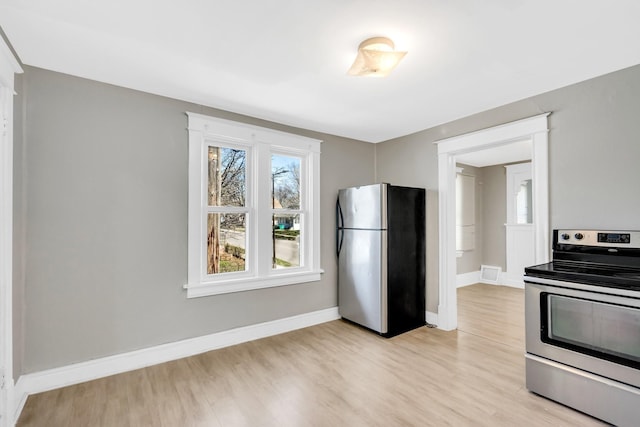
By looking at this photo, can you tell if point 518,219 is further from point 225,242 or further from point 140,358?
point 140,358

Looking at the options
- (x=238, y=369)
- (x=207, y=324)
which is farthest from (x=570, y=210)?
(x=207, y=324)

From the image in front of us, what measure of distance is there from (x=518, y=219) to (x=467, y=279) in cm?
147

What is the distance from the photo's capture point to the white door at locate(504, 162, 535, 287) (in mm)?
5543

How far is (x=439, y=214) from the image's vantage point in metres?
3.58

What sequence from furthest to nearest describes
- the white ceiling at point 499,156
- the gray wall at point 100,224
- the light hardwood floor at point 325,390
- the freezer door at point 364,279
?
the white ceiling at point 499,156, the freezer door at point 364,279, the gray wall at point 100,224, the light hardwood floor at point 325,390

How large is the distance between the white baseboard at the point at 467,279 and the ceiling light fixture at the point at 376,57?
4870 mm

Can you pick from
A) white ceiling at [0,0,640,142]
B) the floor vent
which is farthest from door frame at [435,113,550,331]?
the floor vent

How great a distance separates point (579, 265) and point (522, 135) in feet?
4.06

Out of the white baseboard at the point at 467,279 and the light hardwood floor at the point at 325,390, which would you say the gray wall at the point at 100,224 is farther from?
the white baseboard at the point at 467,279

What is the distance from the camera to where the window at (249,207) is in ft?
9.67

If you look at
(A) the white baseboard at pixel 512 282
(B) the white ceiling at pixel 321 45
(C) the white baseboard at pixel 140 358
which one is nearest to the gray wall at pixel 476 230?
(A) the white baseboard at pixel 512 282

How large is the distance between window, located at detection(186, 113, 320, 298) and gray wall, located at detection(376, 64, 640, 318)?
235 cm

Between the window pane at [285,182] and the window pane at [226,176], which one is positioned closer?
the window pane at [226,176]

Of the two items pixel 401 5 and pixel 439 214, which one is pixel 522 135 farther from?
pixel 401 5
